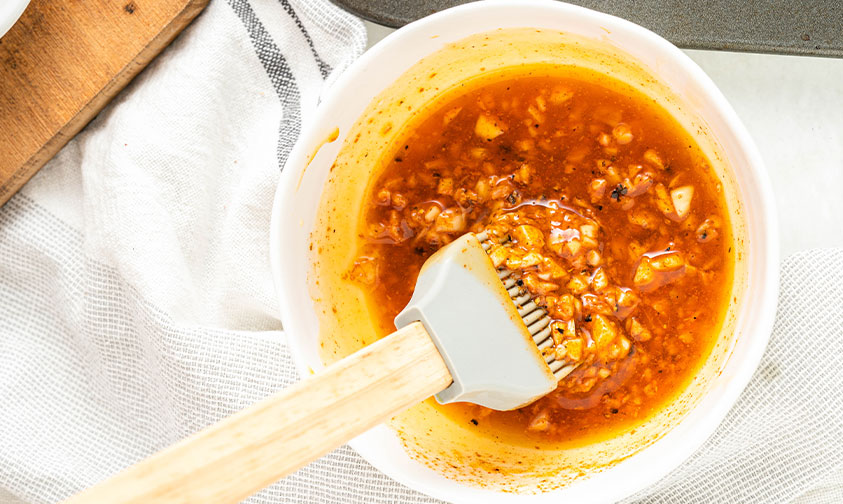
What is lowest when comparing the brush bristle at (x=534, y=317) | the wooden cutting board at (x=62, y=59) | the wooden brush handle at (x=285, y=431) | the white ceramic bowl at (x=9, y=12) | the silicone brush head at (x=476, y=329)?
the brush bristle at (x=534, y=317)

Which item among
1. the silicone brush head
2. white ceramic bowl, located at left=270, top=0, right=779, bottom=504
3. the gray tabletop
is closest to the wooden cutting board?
white ceramic bowl, located at left=270, top=0, right=779, bottom=504

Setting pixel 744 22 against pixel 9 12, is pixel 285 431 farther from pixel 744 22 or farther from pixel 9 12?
pixel 744 22

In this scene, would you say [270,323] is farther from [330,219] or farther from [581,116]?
[581,116]

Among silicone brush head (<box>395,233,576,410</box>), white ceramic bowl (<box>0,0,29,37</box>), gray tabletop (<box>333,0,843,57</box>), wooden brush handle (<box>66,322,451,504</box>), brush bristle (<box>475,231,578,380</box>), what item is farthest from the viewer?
gray tabletop (<box>333,0,843,57</box>)

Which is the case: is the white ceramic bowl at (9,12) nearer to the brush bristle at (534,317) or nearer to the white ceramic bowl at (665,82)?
the white ceramic bowl at (665,82)

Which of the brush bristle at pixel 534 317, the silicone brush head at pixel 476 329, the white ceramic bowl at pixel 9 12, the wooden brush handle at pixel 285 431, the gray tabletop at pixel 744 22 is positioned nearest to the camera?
the wooden brush handle at pixel 285 431

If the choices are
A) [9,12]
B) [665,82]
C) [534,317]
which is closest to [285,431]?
[534,317]

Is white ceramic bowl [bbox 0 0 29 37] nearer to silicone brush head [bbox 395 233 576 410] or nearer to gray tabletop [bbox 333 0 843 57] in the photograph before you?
silicone brush head [bbox 395 233 576 410]

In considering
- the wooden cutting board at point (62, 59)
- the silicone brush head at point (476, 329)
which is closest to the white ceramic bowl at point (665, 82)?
the silicone brush head at point (476, 329)
